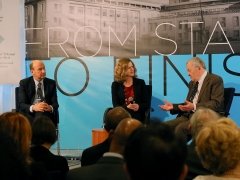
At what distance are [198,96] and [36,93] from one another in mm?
2112

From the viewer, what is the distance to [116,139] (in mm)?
2105

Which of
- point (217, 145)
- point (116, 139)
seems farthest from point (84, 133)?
point (217, 145)

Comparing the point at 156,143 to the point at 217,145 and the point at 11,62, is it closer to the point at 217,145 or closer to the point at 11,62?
the point at 217,145

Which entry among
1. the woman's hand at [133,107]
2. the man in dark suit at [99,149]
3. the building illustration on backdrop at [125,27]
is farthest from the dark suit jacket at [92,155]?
the building illustration on backdrop at [125,27]

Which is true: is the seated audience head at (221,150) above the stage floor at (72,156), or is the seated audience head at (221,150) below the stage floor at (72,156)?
above

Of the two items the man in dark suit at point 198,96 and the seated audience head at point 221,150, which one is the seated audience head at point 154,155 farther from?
the man in dark suit at point 198,96

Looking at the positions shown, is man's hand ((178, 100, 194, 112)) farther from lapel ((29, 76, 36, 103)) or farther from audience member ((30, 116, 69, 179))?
audience member ((30, 116, 69, 179))

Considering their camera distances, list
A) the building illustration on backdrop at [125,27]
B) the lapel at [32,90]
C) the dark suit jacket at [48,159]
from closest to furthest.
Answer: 1. the dark suit jacket at [48,159]
2. the lapel at [32,90]
3. the building illustration on backdrop at [125,27]

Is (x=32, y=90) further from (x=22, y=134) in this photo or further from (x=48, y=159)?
(x=22, y=134)

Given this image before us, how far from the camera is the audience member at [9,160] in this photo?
4.93ft

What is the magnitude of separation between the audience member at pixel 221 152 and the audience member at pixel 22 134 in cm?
75

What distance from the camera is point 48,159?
2.67 metres

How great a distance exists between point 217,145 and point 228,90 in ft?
11.2

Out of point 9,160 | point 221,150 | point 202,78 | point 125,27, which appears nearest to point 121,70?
point 125,27
